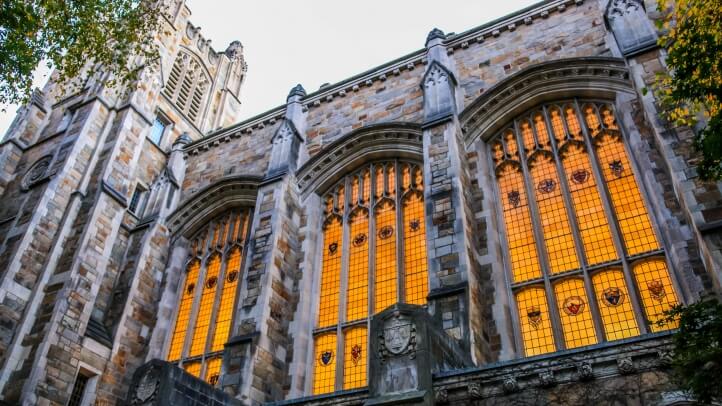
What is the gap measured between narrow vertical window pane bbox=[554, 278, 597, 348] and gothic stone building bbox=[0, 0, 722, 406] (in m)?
0.04

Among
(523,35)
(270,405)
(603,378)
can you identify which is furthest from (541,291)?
(523,35)

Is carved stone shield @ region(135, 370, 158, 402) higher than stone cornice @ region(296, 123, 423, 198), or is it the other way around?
stone cornice @ region(296, 123, 423, 198)

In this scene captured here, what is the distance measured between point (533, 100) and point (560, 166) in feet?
6.90

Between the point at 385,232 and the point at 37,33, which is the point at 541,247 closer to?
the point at 385,232

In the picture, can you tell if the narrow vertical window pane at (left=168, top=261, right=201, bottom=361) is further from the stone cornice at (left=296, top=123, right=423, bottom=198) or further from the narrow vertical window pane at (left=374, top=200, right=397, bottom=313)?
the narrow vertical window pane at (left=374, top=200, right=397, bottom=313)

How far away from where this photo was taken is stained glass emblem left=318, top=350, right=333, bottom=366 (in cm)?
1264

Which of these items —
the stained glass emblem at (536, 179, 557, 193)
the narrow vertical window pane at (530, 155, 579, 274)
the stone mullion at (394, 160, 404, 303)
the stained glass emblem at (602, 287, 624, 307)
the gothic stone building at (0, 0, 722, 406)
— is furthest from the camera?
the stone mullion at (394, 160, 404, 303)

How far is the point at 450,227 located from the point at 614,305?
3284 mm

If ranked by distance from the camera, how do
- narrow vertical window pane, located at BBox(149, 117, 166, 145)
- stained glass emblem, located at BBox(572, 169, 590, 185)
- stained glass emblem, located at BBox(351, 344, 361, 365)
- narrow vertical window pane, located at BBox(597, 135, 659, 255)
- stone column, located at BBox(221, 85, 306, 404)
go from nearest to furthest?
narrow vertical window pane, located at BBox(597, 135, 659, 255) < stone column, located at BBox(221, 85, 306, 404) < stained glass emblem, located at BBox(572, 169, 590, 185) < stained glass emblem, located at BBox(351, 344, 361, 365) < narrow vertical window pane, located at BBox(149, 117, 166, 145)

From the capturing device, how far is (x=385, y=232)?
1402 cm

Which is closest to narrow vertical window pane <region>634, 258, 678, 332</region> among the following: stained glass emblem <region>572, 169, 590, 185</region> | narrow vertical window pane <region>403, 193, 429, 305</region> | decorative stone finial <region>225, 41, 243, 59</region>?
stained glass emblem <region>572, 169, 590, 185</region>

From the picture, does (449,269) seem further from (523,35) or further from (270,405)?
(523,35)

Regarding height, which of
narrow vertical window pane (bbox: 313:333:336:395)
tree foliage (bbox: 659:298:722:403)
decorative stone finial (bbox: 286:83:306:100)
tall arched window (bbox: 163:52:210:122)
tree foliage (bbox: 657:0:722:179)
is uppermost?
tall arched window (bbox: 163:52:210:122)

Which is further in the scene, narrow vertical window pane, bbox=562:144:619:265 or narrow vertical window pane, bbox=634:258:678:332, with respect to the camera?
narrow vertical window pane, bbox=562:144:619:265
